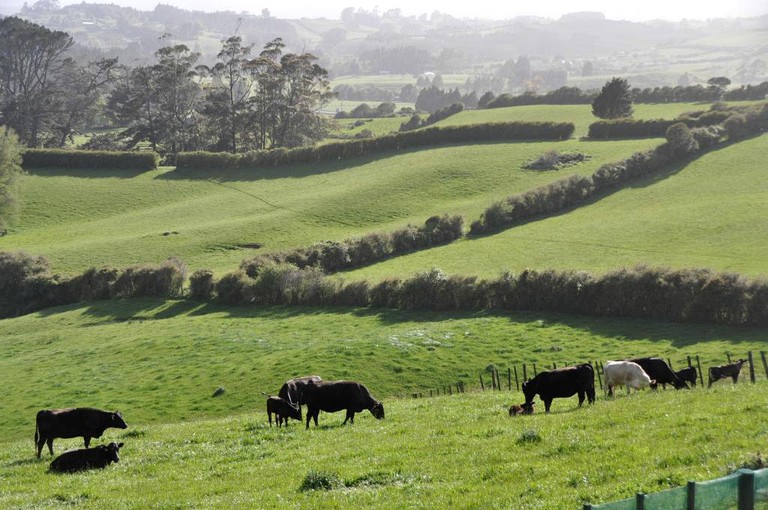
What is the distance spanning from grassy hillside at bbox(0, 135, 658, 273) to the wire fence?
57.4m

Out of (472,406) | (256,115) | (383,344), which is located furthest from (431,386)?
(256,115)

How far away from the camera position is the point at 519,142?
327ft

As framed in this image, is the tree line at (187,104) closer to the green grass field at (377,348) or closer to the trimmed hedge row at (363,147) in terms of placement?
the trimmed hedge row at (363,147)

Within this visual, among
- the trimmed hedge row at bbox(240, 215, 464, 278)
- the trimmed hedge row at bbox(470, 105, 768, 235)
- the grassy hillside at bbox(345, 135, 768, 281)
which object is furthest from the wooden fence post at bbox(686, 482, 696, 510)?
the trimmed hedge row at bbox(470, 105, 768, 235)

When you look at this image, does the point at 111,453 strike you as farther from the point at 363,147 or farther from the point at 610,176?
the point at 363,147

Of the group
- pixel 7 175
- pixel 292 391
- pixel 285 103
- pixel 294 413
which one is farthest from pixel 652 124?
pixel 294 413

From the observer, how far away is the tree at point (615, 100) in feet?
346

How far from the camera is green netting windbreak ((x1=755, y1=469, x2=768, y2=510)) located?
28.9 ft

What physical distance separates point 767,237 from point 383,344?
34713mm

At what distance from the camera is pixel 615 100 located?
346 feet

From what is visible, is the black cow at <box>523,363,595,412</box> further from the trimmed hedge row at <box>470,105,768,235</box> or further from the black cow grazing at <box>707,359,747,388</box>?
the trimmed hedge row at <box>470,105,768,235</box>

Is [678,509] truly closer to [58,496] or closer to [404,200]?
[58,496]

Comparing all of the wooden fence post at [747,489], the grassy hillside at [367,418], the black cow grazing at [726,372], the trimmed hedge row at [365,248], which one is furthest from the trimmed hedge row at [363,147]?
the wooden fence post at [747,489]

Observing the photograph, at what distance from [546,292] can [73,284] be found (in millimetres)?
37217
